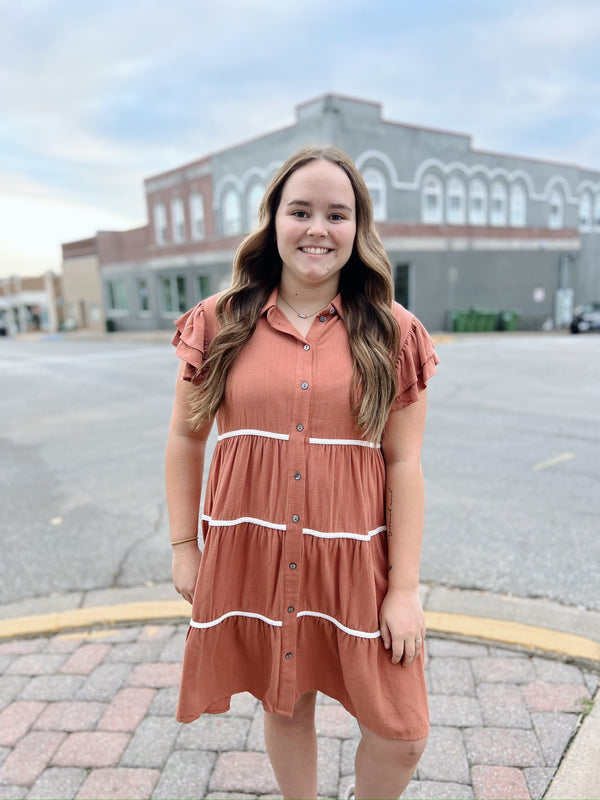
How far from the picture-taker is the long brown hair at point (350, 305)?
152 centimetres

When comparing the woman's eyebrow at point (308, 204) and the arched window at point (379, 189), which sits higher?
the arched window at point (379, 189)

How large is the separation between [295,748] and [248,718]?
60 centimetres

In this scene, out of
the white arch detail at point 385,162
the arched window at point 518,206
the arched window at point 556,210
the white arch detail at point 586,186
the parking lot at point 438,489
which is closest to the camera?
the parking lot at point 438,489

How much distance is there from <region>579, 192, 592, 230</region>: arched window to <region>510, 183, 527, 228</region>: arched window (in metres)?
4.57

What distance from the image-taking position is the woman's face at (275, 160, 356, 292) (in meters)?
1.53

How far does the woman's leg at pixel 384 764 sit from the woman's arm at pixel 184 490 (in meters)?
0.67

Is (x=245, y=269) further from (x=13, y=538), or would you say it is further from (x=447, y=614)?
(x=13, y=538)

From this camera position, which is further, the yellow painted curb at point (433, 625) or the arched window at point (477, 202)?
the arched window at point (477, 202)

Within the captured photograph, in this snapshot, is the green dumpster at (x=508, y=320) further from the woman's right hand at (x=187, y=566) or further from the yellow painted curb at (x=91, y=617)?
the woman's right hand at (x=187, y=566)

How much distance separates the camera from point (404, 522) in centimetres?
160

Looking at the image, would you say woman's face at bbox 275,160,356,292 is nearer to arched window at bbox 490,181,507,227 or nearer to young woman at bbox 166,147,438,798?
young woman at bbox 166,147,438,798

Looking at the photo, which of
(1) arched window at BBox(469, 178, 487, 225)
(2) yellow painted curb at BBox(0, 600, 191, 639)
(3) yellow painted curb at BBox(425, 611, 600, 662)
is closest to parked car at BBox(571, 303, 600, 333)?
(1) arched window at BBox(469, 178, 487, 225)

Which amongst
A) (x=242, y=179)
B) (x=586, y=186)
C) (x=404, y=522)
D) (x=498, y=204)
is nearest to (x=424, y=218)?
(x=498, y=204)

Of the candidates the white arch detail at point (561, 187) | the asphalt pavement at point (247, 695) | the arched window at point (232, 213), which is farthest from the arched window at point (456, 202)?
the asphalt pavement at point (247, 695)
